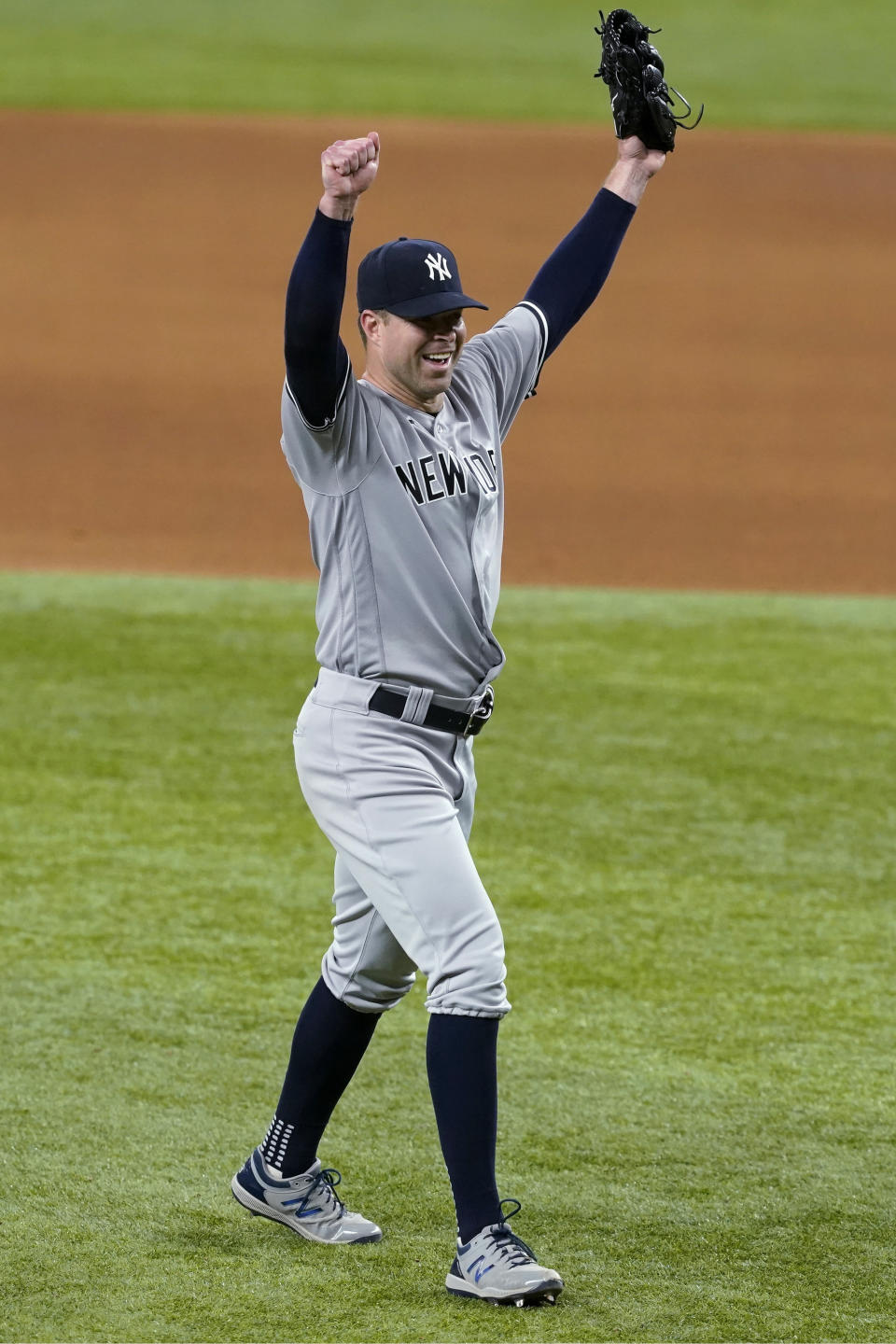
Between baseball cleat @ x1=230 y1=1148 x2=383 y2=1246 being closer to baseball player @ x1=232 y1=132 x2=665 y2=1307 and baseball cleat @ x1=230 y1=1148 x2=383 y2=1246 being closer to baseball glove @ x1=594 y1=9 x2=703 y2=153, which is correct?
baseball player @ x1=232 y1=132 x2=665 y2=1307

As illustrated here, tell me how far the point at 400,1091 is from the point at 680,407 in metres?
12.6

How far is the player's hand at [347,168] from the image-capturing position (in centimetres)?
295

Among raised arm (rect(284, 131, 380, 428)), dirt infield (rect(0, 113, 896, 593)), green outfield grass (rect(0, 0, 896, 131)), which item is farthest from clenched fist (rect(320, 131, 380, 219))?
green outfield grass (rect(0, 0, 896, 131))

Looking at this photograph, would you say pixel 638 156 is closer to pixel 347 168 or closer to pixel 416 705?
pixel 347 168

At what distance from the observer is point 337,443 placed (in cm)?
312

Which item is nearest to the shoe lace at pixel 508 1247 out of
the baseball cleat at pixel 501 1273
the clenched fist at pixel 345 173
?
the baseball cleat at pixel 501 1273

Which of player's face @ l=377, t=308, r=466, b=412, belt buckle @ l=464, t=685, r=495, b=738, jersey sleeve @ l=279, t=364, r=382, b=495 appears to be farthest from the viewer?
belt buckle @ l=464, t=685, r=495, b=738

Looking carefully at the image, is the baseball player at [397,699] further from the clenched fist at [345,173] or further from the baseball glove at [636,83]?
the baseball glove at [636,83]

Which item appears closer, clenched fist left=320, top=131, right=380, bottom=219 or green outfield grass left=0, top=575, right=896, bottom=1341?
clenched fist left=320, top=131, right=380, bottom=219

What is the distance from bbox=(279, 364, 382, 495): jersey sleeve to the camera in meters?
3.08

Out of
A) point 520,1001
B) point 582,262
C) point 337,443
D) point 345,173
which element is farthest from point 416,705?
point 520,1001

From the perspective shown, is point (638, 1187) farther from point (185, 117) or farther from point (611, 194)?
point (185, 117)

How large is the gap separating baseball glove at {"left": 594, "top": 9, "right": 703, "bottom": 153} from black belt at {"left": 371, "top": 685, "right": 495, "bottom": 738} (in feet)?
4.45

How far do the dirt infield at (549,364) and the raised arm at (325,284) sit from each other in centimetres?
862
